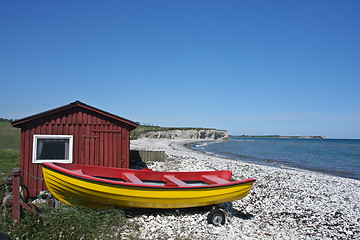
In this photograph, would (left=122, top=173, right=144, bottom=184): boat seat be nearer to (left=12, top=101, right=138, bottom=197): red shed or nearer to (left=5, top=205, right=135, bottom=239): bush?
(left=12, top=101, right=138, bottom=197): red shed

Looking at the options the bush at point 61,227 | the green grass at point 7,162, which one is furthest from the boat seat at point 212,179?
the green grass at point 7,162

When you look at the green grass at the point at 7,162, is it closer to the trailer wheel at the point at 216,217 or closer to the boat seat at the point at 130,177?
the boat seat at the point at 130,177

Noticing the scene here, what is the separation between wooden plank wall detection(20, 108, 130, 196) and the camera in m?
9.62

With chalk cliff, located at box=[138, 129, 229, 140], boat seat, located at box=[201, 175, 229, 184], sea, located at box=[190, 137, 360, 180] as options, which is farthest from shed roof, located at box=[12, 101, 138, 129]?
chalk cliff, located at box=[138, 129, 229, 140]

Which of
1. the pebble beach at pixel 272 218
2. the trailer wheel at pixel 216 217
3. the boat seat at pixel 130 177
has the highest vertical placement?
the boat seat at pixel 130 177

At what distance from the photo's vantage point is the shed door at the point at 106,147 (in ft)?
34.7

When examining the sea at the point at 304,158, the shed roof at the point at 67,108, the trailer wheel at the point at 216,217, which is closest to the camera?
the trailer wheel at the point at 216,217

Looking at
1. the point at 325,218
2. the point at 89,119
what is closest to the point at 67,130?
the point at 89,119

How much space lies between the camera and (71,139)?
33.4 ft

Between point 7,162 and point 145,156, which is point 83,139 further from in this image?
point 7,162

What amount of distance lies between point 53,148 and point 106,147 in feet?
6.74

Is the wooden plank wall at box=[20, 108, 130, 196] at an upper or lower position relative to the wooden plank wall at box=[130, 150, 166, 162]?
upper

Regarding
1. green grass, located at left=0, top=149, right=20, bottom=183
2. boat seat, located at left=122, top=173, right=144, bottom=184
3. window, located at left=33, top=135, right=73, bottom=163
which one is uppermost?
window, located at left=33, top=135, right=73, bottom=163

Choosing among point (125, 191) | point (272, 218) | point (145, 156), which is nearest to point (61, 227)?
point (125, 191)
